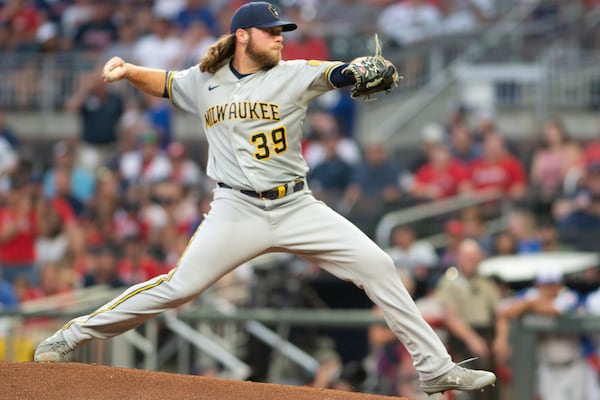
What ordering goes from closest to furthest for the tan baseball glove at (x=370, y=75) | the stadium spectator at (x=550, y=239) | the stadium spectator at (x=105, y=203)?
the tan baseball glove at (x=370, y=75), the stadium spectator at (x=550, y=239), the stadium spectator at (x=105, y=203)

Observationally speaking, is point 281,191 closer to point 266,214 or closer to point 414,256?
point 266,214

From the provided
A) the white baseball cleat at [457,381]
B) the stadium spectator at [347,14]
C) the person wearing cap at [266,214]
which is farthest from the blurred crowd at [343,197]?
the person wearing cap at [266,214]

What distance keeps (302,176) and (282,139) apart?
238 millimetres

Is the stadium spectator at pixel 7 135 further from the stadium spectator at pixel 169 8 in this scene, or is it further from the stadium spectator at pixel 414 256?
the stadium spectator at pixel 414 256

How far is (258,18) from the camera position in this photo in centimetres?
604

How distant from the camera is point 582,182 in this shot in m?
11.5

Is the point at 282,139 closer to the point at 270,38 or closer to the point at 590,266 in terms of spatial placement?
the point at 270,38

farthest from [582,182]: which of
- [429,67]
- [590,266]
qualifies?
[429,67]

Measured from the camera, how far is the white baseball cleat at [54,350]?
6289 millimetres

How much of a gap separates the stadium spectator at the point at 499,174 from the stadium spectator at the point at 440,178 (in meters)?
0.18

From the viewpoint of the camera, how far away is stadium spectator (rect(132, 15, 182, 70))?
52.4 feet

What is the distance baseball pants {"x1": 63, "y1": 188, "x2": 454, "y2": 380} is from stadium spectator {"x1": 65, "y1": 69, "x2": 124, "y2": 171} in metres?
9.20

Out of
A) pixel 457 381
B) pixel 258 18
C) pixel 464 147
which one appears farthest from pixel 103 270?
pixel 457 381

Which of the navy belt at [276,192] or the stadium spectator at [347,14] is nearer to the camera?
the navy belt at [276,192]
